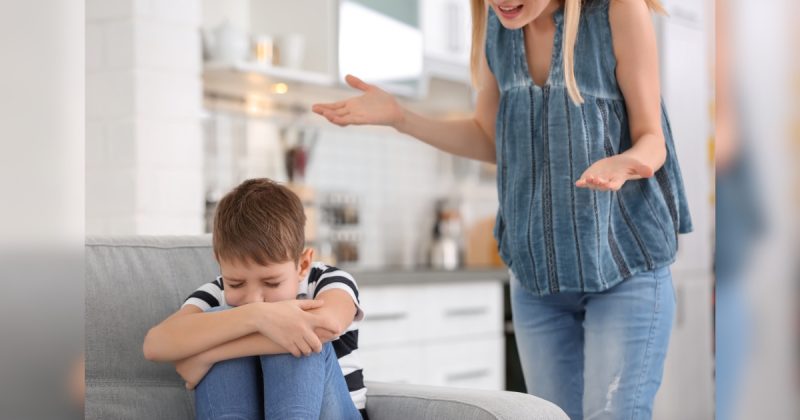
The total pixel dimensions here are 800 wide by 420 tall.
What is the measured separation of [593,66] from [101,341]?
754 millimetres

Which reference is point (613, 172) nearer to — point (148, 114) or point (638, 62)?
point (638, 62)

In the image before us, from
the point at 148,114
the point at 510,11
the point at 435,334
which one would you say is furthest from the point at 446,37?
the point at 510,11

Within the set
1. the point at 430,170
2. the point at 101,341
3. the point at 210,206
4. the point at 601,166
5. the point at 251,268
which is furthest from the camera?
the point at 430,170

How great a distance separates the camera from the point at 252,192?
123 cm

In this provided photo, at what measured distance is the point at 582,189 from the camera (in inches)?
47.7

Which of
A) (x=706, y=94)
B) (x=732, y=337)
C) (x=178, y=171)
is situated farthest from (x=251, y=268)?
(x=706, y=94)

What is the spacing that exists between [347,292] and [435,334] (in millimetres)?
1813

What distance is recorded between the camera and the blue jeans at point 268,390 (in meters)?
1.09

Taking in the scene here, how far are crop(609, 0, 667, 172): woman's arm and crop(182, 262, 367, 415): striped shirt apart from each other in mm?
426

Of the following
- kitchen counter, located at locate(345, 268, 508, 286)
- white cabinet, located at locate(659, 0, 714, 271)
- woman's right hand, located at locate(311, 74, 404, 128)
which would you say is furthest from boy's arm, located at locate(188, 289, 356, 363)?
white cabinet, located at locate(659, 0, 714, 271)

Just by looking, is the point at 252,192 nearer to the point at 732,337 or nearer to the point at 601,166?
the point at 601,166

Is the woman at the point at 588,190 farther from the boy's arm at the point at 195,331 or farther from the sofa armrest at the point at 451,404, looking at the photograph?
the boy's arm at the point at 195,331

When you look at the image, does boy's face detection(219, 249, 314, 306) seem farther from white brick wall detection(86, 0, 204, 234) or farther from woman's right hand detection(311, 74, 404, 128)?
white brick wall detection(86, 0, 204, 234)

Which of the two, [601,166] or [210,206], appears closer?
[601,166]
